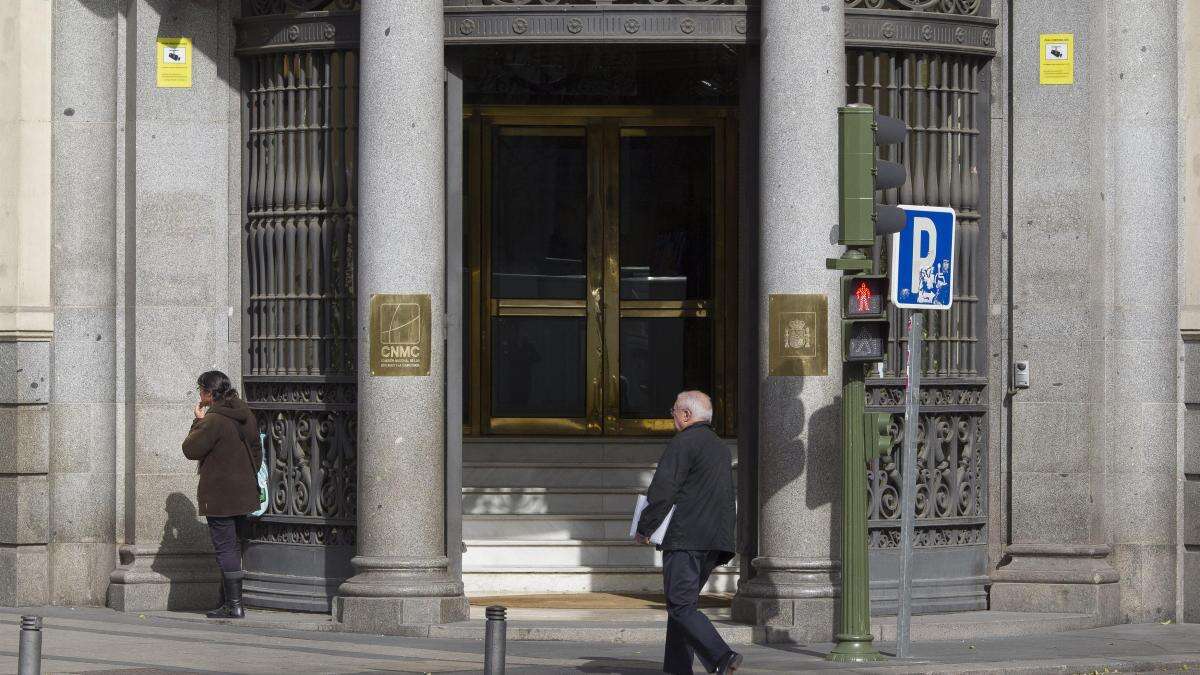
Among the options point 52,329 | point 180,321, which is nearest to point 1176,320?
point 180,321

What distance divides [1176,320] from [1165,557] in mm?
1704

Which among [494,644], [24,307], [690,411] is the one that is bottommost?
[494,644]

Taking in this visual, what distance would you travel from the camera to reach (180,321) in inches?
634

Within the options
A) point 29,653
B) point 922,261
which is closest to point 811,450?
point 922,261

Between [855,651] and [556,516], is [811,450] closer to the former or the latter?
[855,651]

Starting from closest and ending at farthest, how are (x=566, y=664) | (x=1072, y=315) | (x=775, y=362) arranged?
(x=566, y=664)
(x=775, y=362)
(x=1072, y=315)

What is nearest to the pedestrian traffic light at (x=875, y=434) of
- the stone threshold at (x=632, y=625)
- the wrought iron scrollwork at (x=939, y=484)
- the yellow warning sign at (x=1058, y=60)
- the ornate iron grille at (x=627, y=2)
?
the stone threshold at (x=632, y=625)

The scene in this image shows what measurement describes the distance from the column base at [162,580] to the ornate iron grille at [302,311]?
398 millimetres

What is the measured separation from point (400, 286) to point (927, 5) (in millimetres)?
4231

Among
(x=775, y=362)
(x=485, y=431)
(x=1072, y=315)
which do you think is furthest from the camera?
(x=485, y=431)

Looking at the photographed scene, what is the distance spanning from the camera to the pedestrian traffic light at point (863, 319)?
13.4 meters

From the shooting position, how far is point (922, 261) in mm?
13391

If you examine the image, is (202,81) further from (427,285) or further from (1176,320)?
(1176,320)

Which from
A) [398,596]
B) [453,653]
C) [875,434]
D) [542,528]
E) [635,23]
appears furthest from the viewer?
[542,528]
